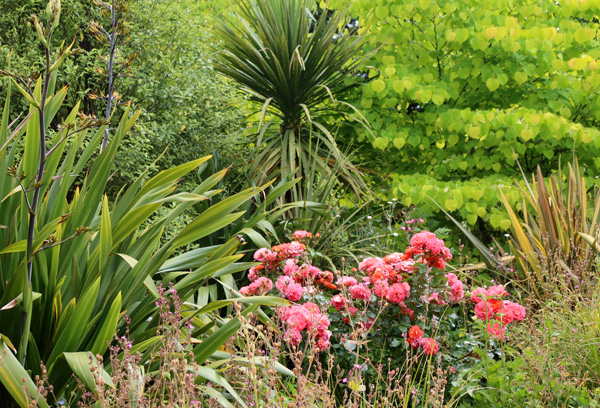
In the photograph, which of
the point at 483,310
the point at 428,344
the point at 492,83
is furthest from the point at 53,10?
the point at 492,83

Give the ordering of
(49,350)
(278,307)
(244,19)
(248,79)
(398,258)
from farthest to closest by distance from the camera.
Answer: (244,19)
(248,79)
(398,258)
(278,307)
(49,350)

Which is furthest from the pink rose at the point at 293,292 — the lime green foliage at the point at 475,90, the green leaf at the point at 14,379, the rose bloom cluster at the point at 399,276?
the lime green foliage at the point at 475,90

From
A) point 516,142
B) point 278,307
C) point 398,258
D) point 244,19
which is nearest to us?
point 278,307

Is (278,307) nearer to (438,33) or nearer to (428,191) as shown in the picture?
(428,191)

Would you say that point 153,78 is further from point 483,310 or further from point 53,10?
point 483,310

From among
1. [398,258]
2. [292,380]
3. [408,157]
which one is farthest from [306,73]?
[292,380]

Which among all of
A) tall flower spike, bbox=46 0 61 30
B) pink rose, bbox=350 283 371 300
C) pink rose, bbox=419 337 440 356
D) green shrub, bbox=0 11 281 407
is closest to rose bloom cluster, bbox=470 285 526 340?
pink rose, bbox=419 337 440 356

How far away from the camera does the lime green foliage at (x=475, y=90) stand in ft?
16.3

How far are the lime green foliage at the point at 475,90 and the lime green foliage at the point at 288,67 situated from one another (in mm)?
436

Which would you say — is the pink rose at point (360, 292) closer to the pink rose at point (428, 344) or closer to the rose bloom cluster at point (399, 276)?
the rose bloom cluster at point (399, 276)

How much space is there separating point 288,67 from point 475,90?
6.66 feet

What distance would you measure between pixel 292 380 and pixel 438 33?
409 cm

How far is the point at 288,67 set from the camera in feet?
18.0

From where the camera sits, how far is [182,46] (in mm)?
4824
